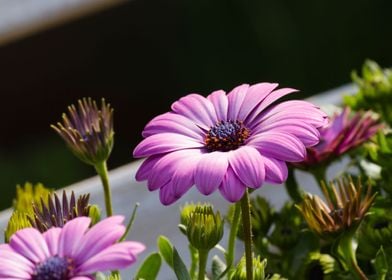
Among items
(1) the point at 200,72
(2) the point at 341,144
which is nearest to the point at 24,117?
(1) the point at 200,72

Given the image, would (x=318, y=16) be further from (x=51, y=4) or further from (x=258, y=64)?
(x=51, y=4)

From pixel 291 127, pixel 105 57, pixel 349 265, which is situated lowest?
pixel 349 265

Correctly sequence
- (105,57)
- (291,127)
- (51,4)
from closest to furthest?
(291,127), (51,4), (105,57)

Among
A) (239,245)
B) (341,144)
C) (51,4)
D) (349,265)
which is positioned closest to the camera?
(349,265)

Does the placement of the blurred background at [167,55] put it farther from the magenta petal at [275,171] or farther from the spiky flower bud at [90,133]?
the magenta petal at [275,171]

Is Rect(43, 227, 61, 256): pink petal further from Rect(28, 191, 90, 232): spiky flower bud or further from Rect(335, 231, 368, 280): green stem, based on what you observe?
Rect(335, 231, 368, 280): green stem

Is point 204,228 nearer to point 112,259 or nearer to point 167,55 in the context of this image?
point 112,259

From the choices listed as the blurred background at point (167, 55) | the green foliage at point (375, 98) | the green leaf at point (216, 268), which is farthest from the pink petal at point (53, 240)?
the blurred background at point (167, 55)

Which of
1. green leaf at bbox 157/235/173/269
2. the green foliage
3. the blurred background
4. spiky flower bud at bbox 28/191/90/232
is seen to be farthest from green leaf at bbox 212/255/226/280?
the blurred background
